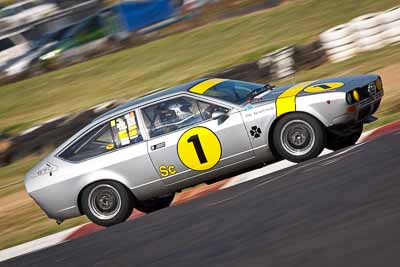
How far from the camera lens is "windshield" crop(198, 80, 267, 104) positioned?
8959mm

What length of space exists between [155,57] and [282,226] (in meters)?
17.9

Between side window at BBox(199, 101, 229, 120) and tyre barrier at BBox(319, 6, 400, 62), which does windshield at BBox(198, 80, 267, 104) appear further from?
tyre barrier at BBox(319, 6, 400, 62)

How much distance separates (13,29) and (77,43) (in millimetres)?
8956

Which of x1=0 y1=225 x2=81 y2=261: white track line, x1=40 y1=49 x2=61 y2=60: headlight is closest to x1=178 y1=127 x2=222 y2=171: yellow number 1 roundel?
x1=0 y1=225 x2=81 y2=261: white track line

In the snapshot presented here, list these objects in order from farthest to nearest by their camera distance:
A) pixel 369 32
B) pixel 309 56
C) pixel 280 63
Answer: pixel 309 56
pixel 280 63
pixel 369 32

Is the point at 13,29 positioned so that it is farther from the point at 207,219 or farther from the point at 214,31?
the point at 207,219

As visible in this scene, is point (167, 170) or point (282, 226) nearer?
point (282, 226)

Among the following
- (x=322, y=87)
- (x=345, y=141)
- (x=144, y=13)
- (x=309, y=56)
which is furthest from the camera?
(x=144, y=13)

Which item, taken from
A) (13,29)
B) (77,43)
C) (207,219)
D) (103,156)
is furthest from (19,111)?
(207,219)

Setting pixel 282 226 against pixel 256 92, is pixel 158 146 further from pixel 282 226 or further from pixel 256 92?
pixel 282 226

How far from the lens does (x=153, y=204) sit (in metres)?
9.72

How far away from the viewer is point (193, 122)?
28.9 feet

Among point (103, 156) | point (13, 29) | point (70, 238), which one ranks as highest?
point (13, 29)

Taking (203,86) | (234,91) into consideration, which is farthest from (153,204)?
(234,91)
